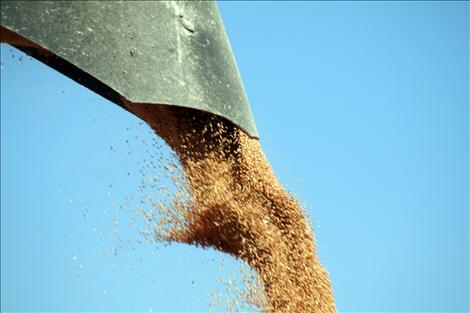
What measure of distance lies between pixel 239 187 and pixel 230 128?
1.82ft

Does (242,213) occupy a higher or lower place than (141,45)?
lower

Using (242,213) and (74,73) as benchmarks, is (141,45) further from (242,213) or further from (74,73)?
(242,213)

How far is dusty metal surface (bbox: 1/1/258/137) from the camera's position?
13.5 ft

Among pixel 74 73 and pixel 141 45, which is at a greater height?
pixel 141 45

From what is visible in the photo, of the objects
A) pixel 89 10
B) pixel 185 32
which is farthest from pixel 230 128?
pixel 89 10

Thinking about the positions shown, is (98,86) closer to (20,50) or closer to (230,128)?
(20,50)

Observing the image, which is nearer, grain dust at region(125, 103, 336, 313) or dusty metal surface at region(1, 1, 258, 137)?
dusty metal surface at region(1, 1, 258, 137)

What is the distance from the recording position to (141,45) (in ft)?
14.0

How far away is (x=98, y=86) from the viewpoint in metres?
5.21

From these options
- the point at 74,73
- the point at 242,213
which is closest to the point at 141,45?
the point at 74,73

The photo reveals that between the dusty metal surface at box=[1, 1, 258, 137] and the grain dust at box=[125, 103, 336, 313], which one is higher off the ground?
the dusty metal surface at box=[1, 1, 258, 137]

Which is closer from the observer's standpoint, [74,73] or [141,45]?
[141,45]

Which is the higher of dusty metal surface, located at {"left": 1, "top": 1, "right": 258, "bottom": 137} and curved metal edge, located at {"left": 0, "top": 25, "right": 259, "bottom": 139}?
dusty metal surface, located at {"left": 1, "top": 1, "right": 258, "bottom": 137}

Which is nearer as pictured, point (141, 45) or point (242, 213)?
point (141, 45)
